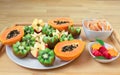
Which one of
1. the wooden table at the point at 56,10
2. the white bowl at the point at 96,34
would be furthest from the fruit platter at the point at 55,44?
the wooden table at the point at 56,10

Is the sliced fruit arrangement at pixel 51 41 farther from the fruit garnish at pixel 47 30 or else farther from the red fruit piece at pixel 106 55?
the red fruit piece at pixel 106 55

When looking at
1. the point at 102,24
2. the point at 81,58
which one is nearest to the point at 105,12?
the point at 102,24

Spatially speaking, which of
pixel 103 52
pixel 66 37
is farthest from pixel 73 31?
pixel 103 52

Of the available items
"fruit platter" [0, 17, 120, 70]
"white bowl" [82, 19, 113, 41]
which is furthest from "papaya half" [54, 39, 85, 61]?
"white bowl" [82, 19, 113, 41]

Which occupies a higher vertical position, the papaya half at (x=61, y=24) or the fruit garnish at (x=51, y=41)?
the papaya half at (x=61, y=24)

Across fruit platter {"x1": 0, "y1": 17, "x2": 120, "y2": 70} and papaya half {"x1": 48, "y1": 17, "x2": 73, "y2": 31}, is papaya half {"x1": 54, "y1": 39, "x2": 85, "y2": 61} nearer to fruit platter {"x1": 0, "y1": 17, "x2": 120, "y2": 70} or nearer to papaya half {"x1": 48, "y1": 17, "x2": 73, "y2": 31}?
fruit platter {"x1": 0, "y1": 17, "x2": 120, "y2": 70}

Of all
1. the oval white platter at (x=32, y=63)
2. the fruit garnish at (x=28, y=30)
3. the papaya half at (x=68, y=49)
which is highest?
the fruit garnish at (x=28, y=30)

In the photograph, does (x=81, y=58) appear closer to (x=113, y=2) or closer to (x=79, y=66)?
(x=79, y=66)

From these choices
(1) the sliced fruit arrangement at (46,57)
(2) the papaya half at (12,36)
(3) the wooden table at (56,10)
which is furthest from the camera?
(3) the wooden table at (56,10)

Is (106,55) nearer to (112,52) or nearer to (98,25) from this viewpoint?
(112,52)
